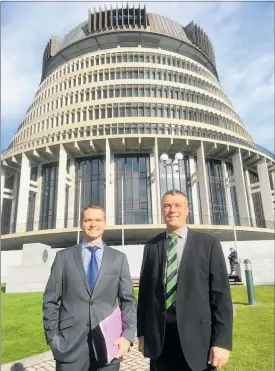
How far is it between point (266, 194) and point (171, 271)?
3882 cm

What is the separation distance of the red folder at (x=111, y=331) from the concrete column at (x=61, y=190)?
31152 mm

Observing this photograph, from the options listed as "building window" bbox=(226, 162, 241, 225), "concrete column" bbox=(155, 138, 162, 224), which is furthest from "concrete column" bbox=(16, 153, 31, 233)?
"building window" bbox=(226, 162, 241, 225)

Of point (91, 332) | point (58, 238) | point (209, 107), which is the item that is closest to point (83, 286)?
point (91, 332)

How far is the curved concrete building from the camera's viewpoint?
115 feet

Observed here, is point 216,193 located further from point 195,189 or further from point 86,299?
point 86,299

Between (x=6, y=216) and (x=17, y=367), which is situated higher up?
(x=6, y=216)

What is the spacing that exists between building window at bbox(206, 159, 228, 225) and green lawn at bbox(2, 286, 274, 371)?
24.7 m

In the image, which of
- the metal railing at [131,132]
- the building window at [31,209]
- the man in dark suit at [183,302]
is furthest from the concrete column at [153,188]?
the man in dark suit at [183,302]

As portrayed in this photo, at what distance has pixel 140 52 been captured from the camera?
1743 inches

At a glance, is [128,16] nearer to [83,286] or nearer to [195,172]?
[195,172]

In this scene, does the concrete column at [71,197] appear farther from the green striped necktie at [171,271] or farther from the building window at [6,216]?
the green striped necktie at [171,271]

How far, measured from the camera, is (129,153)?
38250 mm

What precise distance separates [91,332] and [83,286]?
474mm

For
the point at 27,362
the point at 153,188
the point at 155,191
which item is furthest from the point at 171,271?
the point at 153,188
